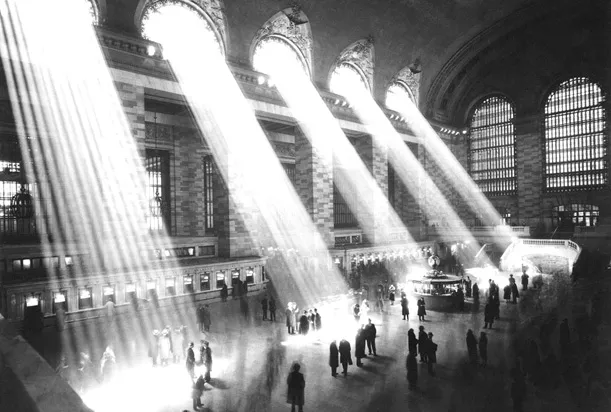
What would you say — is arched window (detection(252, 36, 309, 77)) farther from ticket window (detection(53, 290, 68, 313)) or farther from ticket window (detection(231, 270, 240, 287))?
ticket window (detection(53, 290, 68, 313))

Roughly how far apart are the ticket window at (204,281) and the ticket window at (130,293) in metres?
2.72

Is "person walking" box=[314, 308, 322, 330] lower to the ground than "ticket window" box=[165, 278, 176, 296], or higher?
lower

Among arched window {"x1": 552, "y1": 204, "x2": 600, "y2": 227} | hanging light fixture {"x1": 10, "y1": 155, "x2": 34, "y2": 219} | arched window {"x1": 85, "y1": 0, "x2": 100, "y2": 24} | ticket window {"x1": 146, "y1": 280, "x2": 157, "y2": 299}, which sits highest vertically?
arched window {"x1": 85, "y1": 0, "x2": 100, "y2": 24}

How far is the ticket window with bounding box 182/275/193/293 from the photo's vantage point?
1686 centimetres

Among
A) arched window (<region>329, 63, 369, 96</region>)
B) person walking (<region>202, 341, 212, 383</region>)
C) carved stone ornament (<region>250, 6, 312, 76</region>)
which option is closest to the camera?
person walking (<region>202, 341, 212, 383</region>)

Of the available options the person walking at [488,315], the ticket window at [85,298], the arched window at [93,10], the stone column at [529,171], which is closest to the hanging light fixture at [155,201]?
the arched window at [93,10]

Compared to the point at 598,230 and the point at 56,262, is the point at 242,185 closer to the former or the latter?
the point at 56,262

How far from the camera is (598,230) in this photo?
25.7m

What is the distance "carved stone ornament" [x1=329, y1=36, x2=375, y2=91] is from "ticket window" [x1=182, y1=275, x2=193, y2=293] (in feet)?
47.6

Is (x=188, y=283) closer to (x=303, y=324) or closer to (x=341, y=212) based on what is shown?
(x=303, y=324)

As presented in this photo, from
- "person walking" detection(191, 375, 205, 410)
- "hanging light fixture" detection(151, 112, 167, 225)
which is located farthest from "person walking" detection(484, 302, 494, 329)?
"hanging light fixture" detection(151, 112, 167, 225)

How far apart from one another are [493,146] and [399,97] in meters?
9.98

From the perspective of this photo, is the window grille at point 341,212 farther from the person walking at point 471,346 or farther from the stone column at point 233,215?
the person walking at point 471,346

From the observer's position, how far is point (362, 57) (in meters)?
26.6
